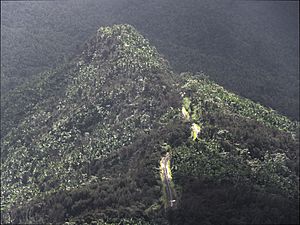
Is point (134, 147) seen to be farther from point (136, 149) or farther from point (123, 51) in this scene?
point (123, 51)

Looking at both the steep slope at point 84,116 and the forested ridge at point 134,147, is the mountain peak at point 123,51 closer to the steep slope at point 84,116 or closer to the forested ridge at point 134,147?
the steep slope at point 84,116

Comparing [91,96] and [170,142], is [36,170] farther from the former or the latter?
[170,142]

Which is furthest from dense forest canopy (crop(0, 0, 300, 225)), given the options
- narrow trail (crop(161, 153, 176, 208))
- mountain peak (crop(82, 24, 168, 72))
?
mountain peak (crop(82, 24, 168, 72))

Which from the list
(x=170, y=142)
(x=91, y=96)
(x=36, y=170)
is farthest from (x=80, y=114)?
(x=170, y=142)

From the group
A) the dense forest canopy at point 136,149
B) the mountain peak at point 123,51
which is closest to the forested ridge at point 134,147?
the dense forest canopy at point 136,149

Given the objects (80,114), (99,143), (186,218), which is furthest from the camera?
(80,114)

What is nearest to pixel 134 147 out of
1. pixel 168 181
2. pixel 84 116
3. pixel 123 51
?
pixel 168 181

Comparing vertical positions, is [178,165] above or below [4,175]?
above
